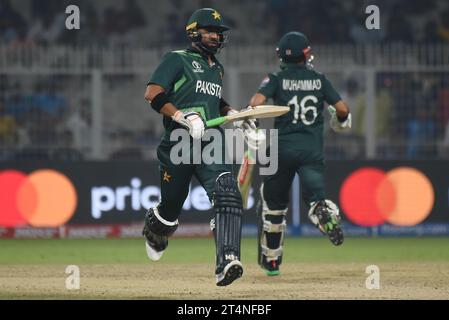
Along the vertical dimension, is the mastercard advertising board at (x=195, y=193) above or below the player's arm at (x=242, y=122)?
below

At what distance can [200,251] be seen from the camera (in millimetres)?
14695

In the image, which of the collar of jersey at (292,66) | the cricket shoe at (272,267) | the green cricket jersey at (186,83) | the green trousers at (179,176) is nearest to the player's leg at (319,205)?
the cricket shoe at (272,267)

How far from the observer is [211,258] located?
13.6m

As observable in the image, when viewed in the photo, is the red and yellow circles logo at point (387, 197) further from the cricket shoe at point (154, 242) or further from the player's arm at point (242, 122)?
the player's arm at point (242, 122)

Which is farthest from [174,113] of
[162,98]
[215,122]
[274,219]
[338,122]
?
[338,122]

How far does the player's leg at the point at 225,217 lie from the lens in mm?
8992

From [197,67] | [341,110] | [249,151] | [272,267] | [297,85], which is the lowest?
[272,267]

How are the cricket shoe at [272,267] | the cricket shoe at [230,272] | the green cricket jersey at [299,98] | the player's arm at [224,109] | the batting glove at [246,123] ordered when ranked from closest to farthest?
the cricket shoe at [230,272]
the batting glove at [246,123]
the player's arm at [224,109]
the cricket shoe at [272,267]
the green cricket jersey at [299,98]

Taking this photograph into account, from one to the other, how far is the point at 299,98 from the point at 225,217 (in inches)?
97.5

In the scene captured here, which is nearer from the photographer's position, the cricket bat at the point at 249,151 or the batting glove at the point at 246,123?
the batting glove at the point at 246,123

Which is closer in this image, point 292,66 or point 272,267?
point 272,267

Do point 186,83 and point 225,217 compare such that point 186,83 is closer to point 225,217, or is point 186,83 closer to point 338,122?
point 225,217

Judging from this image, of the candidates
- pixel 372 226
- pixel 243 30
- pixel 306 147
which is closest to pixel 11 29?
pixel 243 30

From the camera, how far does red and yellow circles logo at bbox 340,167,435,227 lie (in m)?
16.8
